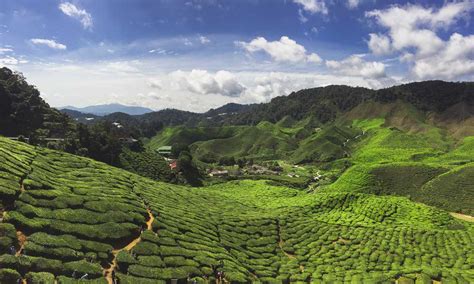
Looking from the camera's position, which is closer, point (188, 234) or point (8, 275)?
point (8, 275)

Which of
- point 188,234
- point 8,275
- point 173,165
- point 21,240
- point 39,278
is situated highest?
point 21,240

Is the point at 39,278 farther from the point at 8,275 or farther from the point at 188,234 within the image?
the point at 188,234

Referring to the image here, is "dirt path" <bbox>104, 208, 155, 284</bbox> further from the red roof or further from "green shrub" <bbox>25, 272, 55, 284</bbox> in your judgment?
the red roof

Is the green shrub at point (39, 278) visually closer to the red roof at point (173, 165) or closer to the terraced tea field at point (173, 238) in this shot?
the terraced tea field at point (173, 238)

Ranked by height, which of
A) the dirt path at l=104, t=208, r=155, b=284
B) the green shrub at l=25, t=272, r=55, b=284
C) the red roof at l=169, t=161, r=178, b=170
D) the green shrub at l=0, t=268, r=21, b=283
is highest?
the green shrub at l=0, t=268, r=21, b=283

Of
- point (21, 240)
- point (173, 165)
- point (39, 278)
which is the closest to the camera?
point (39, 278)

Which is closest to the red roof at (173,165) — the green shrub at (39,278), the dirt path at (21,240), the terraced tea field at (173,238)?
the terraced tea field at (173,238)

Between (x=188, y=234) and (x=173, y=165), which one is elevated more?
(x=188, y=234)

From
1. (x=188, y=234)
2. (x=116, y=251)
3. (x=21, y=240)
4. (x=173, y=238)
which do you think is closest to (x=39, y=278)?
(x=21, y=240)

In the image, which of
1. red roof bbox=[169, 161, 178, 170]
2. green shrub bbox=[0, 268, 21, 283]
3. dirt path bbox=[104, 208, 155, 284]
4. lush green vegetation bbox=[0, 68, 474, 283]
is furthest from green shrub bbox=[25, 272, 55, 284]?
red roof bbox=[169, 161, 178, 170]
